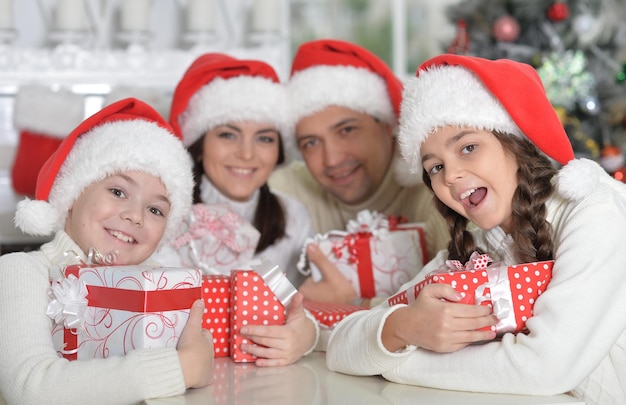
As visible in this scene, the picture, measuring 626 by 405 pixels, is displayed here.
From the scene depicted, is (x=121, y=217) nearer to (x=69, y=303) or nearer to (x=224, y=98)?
(x=69, y=303)

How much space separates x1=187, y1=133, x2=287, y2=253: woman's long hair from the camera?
269 cm

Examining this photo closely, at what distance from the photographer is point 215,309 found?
1892 millimetres

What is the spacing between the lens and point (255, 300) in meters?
1.85

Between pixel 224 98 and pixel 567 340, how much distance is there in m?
1.53

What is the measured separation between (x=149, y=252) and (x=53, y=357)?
0.45 metres

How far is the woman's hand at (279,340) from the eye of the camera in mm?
1799

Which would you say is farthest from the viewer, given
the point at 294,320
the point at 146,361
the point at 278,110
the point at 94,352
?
the point at 278,110

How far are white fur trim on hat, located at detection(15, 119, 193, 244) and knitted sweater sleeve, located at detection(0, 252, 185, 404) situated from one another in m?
0.33

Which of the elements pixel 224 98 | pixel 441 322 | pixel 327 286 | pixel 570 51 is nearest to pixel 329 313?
pixel 327 286

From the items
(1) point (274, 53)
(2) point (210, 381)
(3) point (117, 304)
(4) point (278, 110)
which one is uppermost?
(1) point (274, 53)

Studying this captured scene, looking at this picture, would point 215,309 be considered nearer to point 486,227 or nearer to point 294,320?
point 294,320

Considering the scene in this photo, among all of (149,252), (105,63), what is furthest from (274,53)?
(149,252)

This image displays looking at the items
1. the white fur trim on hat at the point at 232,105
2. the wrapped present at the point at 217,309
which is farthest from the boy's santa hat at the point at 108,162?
the white fur trim on hat at the point at 232,105

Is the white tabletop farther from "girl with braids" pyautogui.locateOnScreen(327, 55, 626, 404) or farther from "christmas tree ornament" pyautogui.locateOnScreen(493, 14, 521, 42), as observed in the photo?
"christmas tree ornament" pyautogui.locateOnScreen(493, 14, 521, 42)
